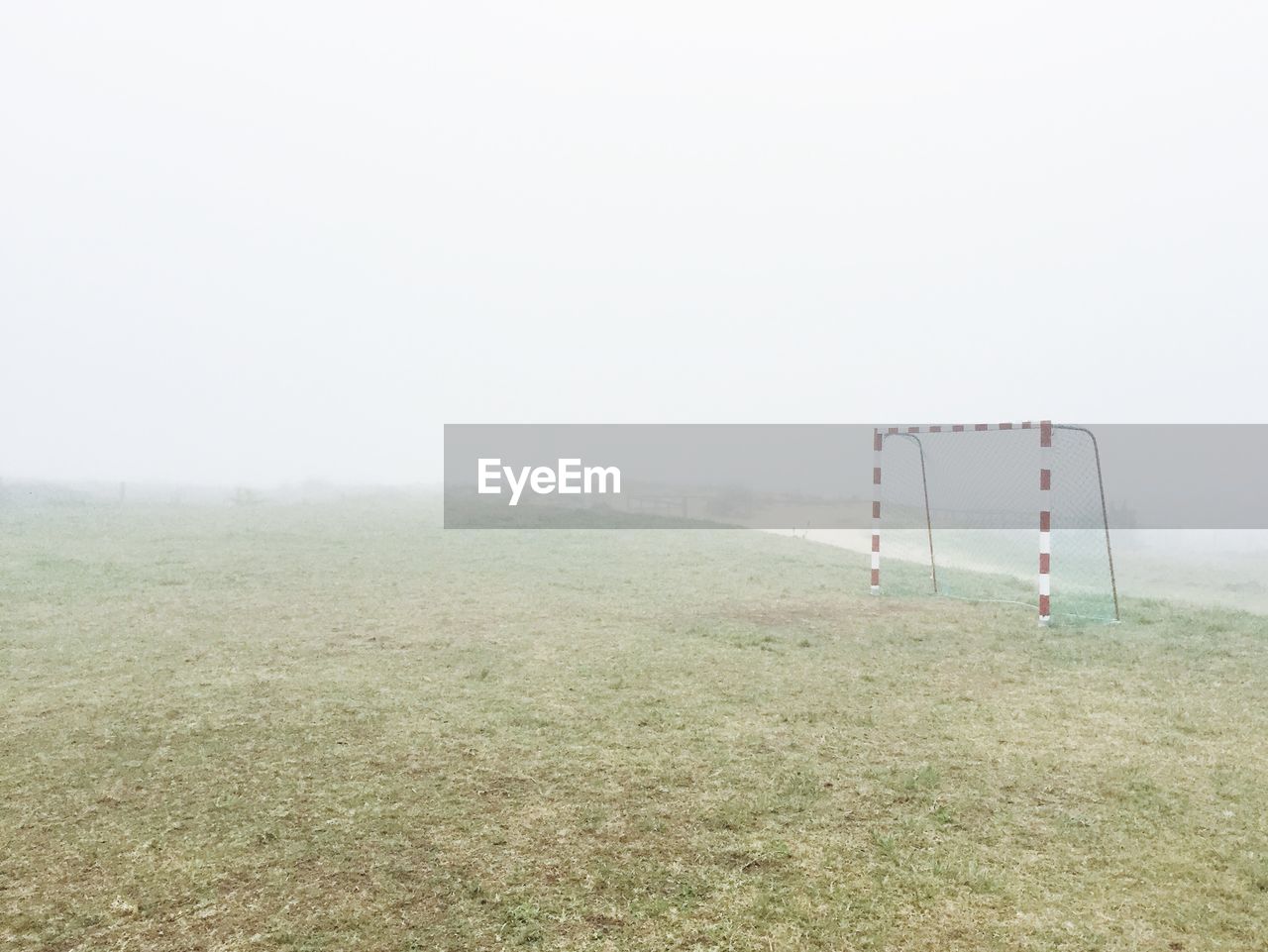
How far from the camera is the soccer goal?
310 inches

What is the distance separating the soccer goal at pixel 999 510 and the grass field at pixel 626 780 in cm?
133

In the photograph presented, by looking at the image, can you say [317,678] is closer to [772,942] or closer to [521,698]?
[521,698]

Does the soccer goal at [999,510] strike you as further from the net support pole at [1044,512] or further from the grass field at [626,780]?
the grass field at [626,780]

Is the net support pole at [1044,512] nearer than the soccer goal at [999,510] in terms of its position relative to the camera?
Yes

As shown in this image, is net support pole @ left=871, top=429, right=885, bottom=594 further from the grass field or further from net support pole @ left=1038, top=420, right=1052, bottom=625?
net support pole @ left=1038, top=420, right=1052, bottom=625

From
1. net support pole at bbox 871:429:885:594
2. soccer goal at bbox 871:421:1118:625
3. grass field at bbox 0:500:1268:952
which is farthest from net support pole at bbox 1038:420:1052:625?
net support pole at bbox 871:429:885:594

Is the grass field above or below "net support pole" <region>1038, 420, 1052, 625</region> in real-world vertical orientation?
below

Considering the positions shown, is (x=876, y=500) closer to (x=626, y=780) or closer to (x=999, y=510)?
(x=999, y=510)

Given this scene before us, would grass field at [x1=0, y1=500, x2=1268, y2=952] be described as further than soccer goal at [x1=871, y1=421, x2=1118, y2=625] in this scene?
No

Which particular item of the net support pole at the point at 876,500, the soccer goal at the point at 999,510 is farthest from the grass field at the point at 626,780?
the net support pole at the point at 876,500

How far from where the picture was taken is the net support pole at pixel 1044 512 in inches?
297

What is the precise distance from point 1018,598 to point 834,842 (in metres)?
7.25

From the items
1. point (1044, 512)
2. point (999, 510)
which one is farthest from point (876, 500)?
point (1044, 512)

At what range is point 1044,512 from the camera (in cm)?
756
